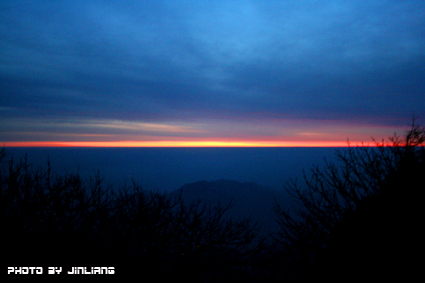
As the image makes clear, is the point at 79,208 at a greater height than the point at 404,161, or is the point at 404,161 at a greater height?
the point at 404,161

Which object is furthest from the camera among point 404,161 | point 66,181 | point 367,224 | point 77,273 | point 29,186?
point 66,181

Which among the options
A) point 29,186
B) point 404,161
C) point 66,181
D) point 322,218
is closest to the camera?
point 404,161

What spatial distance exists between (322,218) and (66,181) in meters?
13.5

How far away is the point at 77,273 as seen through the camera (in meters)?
6.20

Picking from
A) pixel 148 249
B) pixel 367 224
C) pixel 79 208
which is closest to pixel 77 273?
pixel 148 249

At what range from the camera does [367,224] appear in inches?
264

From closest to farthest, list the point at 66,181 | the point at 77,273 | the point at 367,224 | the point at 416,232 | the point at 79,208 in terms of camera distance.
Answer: the point at 416,232 → the point at 77,273 → the point at 367,224 → the point at 79,208 → the point at 66,181

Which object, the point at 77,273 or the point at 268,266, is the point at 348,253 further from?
the point at 77,273

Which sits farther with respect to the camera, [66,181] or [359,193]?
[66,181]

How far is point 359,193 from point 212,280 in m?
7.25

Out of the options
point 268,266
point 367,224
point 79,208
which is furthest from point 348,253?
point 79,208

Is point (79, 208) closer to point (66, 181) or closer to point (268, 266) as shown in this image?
point (66, 181)

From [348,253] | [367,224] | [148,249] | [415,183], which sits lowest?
[148,249]

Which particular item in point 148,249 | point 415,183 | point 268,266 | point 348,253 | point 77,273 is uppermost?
point 415,183
